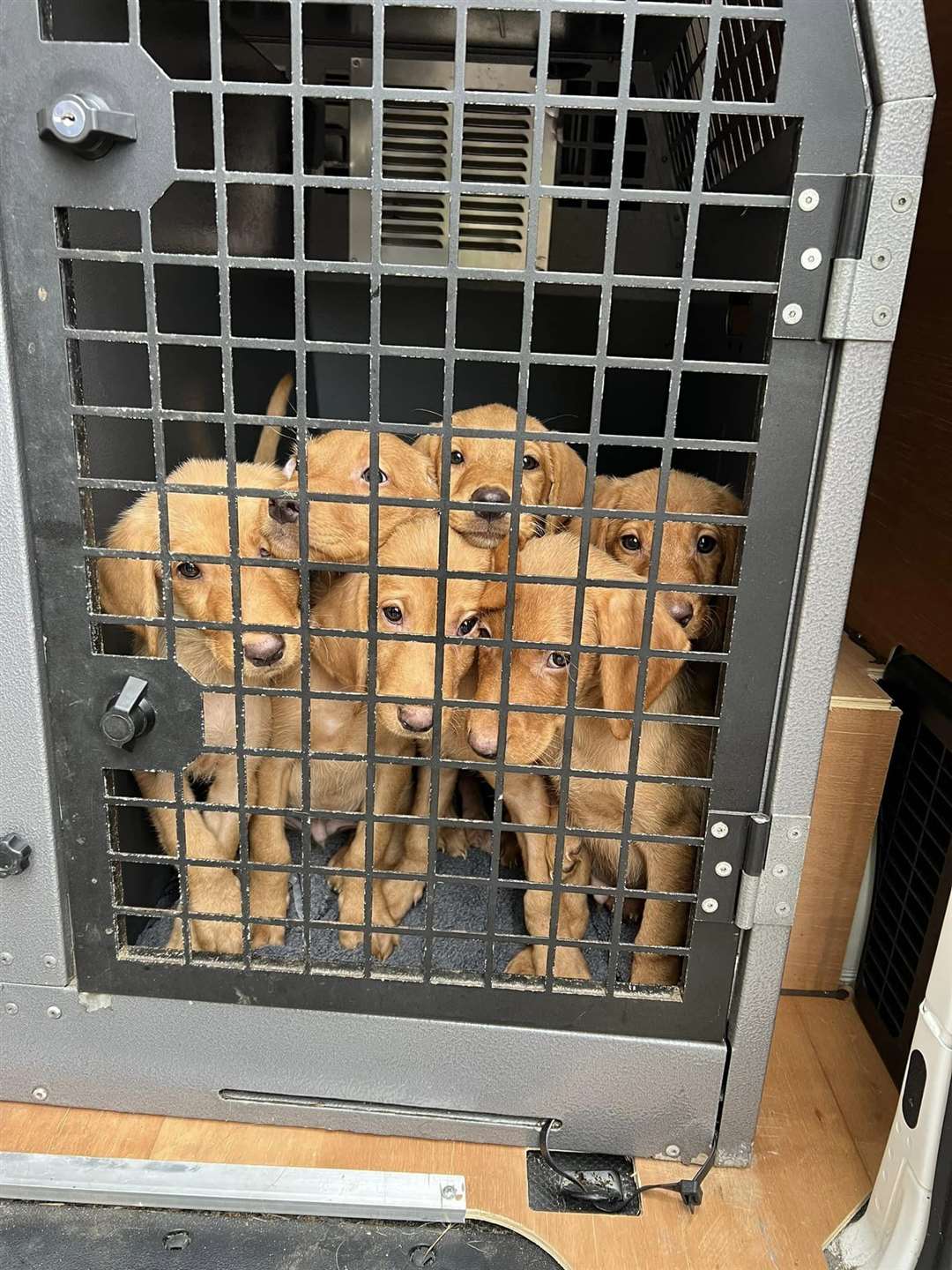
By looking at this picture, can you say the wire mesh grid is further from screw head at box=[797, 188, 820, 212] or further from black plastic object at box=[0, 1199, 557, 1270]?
black plastic object at box=[0, 1199, 557, 1270]

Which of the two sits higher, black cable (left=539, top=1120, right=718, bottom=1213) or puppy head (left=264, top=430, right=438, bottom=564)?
puppy head (left=264, top=430, right=438, bottom=564)

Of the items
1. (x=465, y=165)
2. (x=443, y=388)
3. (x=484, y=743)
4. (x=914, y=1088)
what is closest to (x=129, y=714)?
(x=484, y=743)

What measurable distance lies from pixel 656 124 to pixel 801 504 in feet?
2.96

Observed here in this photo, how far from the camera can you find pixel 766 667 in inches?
38.0

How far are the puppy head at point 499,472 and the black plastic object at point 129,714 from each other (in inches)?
20.3

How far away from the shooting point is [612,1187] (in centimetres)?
111

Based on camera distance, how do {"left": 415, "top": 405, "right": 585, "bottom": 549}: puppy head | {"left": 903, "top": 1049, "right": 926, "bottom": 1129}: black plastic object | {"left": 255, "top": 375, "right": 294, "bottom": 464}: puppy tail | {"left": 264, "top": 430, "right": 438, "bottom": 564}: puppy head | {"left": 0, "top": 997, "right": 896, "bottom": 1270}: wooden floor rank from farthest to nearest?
{"left": 255, "top": 375, "right": 294, "bottom": 464}: puppy tail, {"left": 415, "top": 405, "right": 585, "bottom": 549}: puppy head, {"left": 264, "top": 430, "right": 438, "bottom": 564}: puppy head, {"left": 0, "top": 997, "right": 896, "bottom": 1270}: wooden floor, {"left": 903, "top": 1049, "right": 926, "bottom": 1129}: black plastic object

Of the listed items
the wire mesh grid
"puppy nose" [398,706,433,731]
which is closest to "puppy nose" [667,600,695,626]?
the wire mesh grid

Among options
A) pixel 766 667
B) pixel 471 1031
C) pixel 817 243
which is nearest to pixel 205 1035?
pixel 471 1031

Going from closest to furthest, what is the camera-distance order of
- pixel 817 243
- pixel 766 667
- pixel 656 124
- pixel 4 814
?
pixel 817 243 < pixel 766 667 < pixel 4 814 < pixel 656 124

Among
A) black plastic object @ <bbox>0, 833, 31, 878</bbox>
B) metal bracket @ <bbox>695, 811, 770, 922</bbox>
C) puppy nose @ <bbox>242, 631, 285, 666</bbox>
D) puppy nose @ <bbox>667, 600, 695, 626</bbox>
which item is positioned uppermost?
puppy nose @ <bbox>667, 600, 695, 626</bbox>

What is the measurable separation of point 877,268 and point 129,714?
2.76ft

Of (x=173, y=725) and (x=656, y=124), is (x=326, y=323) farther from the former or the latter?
(x=173, y=725)

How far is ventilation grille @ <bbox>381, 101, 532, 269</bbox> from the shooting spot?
1481mm
